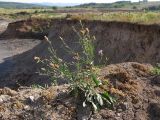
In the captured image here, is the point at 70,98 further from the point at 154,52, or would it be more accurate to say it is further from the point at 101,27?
the point at 101,27

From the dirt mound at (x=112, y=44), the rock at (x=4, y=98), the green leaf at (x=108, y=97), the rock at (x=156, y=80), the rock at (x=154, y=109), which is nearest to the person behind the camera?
the green leaf at (x=108, y=97)

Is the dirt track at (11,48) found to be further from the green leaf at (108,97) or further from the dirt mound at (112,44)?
the green leaf at (108,97)

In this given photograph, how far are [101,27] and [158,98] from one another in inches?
702

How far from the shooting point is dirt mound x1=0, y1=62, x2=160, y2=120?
689 centimetres

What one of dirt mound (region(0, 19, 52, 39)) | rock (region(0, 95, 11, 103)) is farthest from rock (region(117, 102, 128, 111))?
dirt mound (region(0, 19, 52, 39))

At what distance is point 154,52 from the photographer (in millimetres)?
18719

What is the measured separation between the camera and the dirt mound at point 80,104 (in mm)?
6887

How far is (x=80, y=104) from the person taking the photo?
23.0 ft

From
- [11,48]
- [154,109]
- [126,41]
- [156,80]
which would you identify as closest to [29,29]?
[11,48]

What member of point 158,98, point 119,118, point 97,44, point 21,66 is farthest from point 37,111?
point 21,66

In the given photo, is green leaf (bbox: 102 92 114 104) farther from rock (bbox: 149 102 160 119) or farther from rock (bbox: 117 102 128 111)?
rock (bbox: 149 102 160 119)

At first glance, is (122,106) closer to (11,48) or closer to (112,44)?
(112,44)

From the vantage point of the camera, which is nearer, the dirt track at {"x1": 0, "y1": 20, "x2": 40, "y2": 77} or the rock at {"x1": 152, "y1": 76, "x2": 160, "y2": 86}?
the rock at {"x1": 152, "y1": 76, "x2": 160, "y2": 86}

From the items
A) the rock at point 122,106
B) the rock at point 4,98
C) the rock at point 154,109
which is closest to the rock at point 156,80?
the rock at point 154,109
